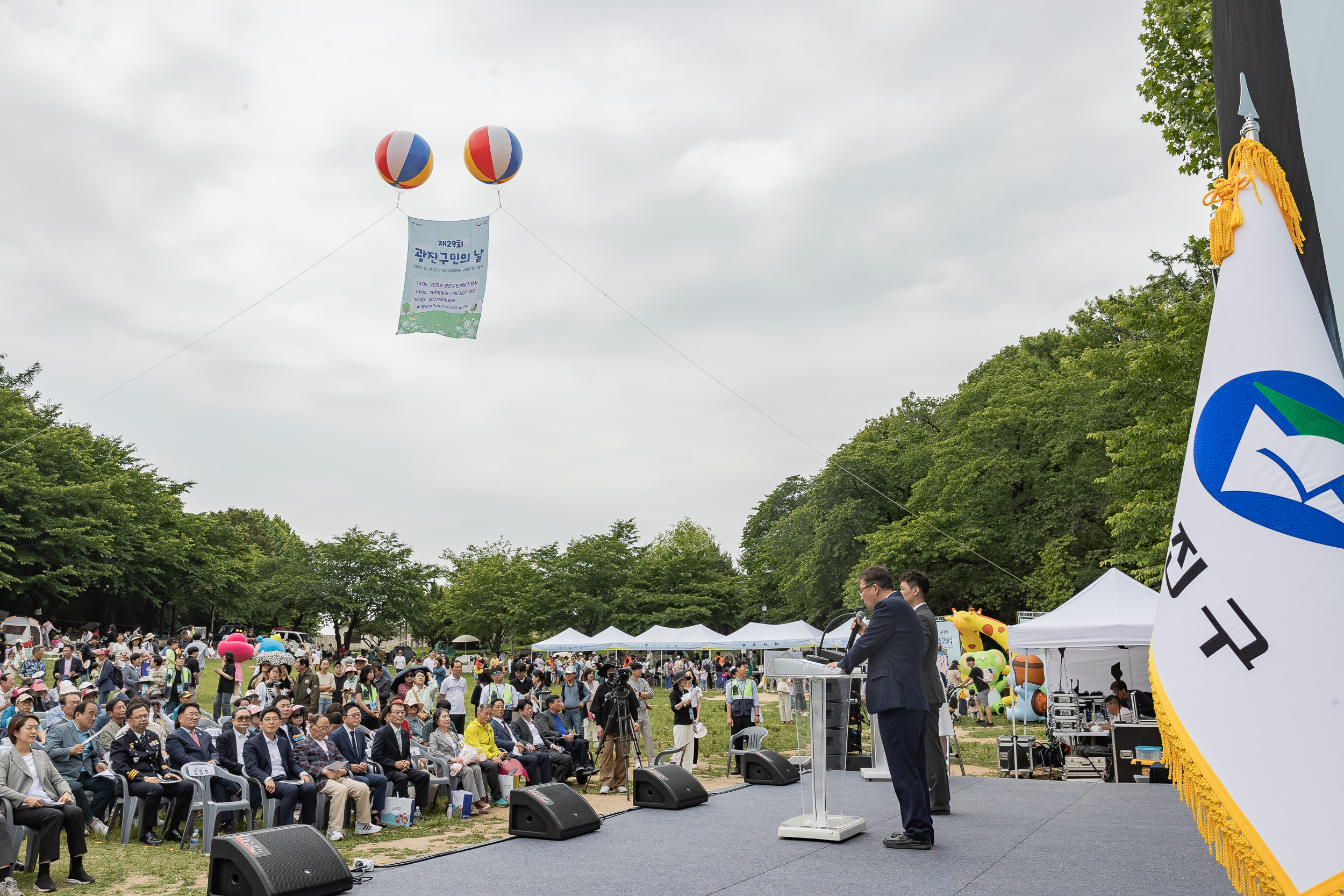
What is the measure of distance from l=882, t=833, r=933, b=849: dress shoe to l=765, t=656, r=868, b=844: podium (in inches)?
15.3

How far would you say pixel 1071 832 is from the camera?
625 centimetres

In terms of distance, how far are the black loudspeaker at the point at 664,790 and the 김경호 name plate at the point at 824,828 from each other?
149 centimetres

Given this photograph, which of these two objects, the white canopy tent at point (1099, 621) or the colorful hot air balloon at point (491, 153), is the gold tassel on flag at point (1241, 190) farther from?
the white canopy tent at point (1099, 621)

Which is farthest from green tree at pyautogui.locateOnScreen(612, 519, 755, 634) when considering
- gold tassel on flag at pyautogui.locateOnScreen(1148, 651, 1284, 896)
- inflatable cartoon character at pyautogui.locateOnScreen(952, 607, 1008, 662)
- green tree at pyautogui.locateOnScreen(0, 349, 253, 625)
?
gold tassel on flag at pyautogui.locateOnScreen(1148, 651, 1284, 896)

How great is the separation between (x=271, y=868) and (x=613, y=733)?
24.8 ft

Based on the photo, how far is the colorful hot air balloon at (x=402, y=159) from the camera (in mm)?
10625

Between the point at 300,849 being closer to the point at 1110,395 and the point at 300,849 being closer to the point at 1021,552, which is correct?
the point at 1110,395

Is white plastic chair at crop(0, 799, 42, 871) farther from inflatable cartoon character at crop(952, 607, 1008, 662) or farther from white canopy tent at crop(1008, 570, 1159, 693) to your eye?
inflatable cartoon character at crop(952, 607, 1008, 662)

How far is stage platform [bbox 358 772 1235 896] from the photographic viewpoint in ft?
15.9

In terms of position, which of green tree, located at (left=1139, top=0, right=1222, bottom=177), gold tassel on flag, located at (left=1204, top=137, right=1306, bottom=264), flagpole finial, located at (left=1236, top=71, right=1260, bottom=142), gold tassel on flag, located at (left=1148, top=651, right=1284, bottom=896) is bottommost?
gold tassel on flag, located at (left=1148, top=651, right=1284, bottom=896)

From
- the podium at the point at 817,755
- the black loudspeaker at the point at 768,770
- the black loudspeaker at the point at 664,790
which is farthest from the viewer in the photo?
the black loudspeaker at the point at 768,770

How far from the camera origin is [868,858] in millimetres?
5473

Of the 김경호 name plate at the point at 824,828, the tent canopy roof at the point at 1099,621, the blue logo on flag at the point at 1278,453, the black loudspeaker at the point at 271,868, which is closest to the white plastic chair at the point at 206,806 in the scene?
the black loudspeaker at the point at 271,868

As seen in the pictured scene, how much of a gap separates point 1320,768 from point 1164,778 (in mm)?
8695
